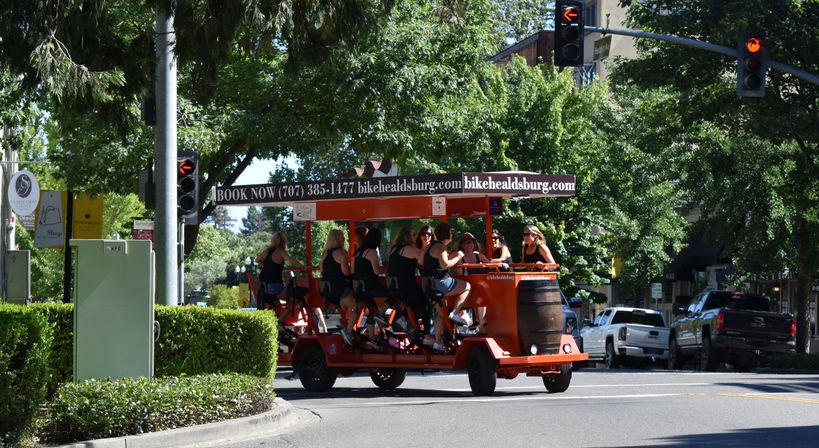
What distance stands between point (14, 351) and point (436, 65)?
18091 millimetres

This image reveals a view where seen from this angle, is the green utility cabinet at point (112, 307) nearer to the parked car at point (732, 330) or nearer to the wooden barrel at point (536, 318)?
the wooden barrel at point (536, 318)

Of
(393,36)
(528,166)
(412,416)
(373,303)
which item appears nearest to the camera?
(412,416)

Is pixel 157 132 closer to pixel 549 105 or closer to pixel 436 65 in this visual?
pixel 436 65

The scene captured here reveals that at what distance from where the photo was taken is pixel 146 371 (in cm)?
1160

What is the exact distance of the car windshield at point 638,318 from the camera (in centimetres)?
3303

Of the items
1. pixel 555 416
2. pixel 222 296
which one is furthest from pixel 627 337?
pixel 222 296

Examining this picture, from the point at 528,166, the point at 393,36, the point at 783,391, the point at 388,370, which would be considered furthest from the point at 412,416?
the point at 528,166

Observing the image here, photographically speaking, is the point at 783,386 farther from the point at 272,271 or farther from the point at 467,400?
the point at 272,271

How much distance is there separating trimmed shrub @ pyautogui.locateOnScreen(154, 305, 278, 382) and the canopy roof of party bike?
3.13 m

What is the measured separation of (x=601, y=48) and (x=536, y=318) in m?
49.9

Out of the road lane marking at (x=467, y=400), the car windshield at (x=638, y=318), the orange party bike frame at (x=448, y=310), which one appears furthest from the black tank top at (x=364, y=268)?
the car windshield at (x=638, y=318)

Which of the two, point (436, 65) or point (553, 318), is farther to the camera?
point (436, 65)

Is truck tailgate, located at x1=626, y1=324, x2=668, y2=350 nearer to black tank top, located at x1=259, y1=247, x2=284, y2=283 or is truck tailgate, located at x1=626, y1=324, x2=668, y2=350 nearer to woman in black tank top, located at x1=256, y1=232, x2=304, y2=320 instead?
woman in black tank top, located at x1=256, y1=232, x2=304, y2=320

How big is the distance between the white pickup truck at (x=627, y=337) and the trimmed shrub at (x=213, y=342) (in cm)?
1871
